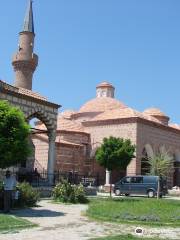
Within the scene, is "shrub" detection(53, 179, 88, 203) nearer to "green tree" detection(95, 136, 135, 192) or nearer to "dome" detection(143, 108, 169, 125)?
"green tree" detection(95, 136, 135, 192)

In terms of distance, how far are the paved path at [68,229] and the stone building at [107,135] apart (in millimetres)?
21282

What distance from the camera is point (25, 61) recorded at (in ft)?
126

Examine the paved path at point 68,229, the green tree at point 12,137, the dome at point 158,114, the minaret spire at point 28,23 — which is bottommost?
the paved path at point 68,229

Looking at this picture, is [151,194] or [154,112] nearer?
[151,194]

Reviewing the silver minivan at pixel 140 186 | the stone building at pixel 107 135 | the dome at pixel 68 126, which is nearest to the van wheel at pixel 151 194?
the silver minivan at pixel 140 186

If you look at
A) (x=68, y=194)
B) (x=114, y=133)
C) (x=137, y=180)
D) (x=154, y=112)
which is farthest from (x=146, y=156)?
(x=68, y=194)

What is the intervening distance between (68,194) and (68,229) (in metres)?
7.97

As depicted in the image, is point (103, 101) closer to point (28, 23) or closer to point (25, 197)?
point (28, 23)

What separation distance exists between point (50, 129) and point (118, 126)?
12.3 m

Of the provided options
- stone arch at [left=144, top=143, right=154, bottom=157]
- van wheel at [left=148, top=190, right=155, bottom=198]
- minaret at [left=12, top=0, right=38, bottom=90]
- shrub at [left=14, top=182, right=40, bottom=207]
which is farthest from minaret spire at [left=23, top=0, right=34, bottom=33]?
shrub at [left=14, top=182, right=40, bottom=207]

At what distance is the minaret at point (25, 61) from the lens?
125ft

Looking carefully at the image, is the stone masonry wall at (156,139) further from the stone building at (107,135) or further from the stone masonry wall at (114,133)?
the stone masonry wall at (114,133)

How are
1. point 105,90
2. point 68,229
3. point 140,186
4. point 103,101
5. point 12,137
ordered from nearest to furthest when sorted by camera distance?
point 68,229, point 12,137, point 140,186, point 103,101, point 105,90

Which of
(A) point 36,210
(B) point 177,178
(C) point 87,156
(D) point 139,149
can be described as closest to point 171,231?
(A) point 36,210
